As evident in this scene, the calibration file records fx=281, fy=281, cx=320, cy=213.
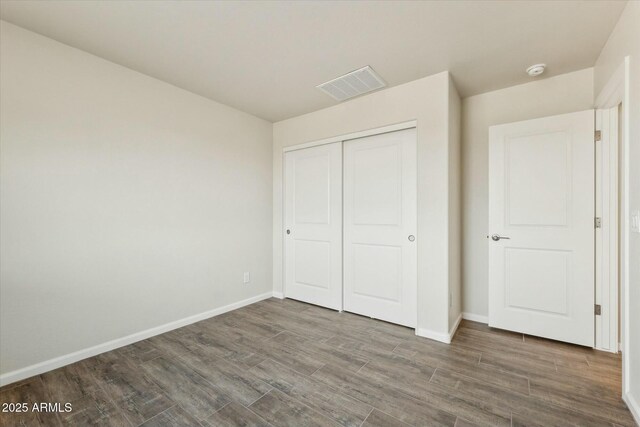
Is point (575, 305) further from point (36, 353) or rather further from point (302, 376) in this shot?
point (36, 353)

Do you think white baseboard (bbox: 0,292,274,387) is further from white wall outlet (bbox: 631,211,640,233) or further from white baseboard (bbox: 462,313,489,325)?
white wall outlet (bbox: 631,211,640,233)

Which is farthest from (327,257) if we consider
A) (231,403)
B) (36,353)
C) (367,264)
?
(36,353)

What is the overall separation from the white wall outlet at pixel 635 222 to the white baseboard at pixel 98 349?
353 cm

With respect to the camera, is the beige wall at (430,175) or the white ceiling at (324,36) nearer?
the white ceiling at (324,36)

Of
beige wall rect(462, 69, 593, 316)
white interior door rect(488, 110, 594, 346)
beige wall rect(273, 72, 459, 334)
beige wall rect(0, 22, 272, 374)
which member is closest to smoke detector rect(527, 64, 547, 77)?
beige wall rect(462, 69, 593, 316)

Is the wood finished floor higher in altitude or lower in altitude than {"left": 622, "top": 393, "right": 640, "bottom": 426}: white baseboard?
lower

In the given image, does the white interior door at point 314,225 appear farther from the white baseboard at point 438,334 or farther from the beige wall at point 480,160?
the beige wall at point 480,160

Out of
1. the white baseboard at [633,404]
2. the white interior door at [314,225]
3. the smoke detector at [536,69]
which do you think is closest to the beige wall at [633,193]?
the white baseboard at [633,404]

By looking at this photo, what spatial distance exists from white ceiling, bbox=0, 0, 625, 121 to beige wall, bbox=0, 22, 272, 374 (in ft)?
0.97

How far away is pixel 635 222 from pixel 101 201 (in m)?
3.71

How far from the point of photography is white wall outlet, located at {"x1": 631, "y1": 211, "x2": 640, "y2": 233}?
61.1 inches

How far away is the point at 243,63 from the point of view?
8.07ft

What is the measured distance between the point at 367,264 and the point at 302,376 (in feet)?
4.79

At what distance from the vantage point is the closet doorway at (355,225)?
289 cm
